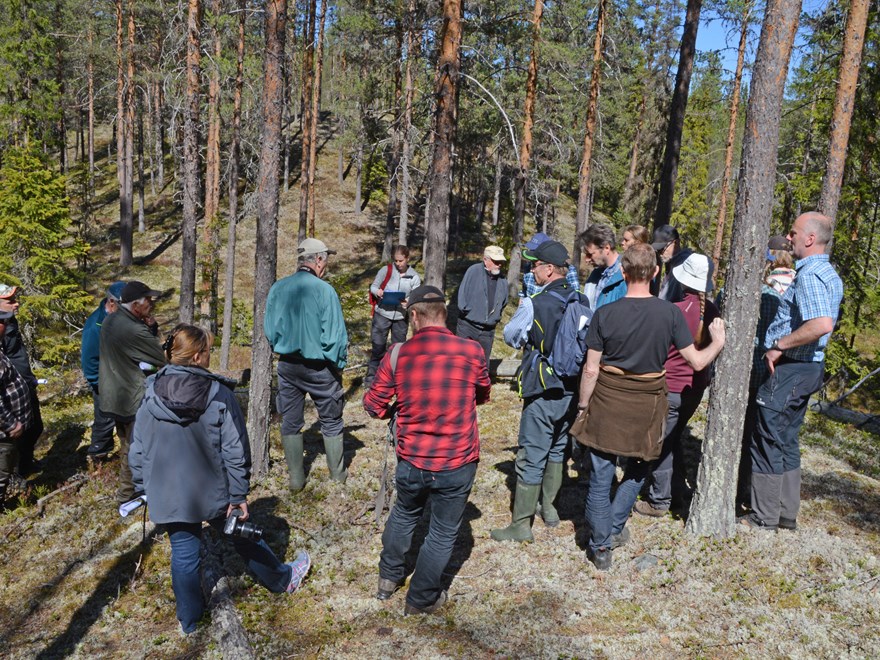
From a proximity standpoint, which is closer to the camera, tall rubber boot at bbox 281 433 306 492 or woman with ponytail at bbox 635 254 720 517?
woman with ponytail at bbox 635 254 720 517

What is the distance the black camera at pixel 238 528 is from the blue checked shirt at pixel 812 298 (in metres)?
4.40

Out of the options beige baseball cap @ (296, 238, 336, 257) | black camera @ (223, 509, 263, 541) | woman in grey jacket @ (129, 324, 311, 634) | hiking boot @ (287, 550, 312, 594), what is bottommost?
hiking boot @ (287, 550, 312, 594)

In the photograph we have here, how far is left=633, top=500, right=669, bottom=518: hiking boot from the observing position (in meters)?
5.56

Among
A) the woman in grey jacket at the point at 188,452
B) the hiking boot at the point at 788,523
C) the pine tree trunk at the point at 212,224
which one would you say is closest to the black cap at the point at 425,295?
the woman in grey jacket at the point at 188,452

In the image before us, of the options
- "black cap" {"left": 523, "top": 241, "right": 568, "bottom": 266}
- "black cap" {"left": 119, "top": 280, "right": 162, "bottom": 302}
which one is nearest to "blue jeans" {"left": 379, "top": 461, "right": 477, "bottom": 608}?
"black cap" {"left": 523, "top": 241, "right": 568, "bottom": 266}

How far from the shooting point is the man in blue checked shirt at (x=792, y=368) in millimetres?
4527

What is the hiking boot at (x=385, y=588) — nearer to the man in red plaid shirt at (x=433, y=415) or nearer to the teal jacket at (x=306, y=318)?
the man in red plaid shirt at (x=433, y=415)

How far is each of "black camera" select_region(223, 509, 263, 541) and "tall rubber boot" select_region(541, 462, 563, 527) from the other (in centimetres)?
255

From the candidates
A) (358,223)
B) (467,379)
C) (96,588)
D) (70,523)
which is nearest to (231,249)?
(70,523)

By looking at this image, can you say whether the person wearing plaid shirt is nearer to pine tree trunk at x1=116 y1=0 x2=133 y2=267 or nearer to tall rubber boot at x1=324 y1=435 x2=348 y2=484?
tall rubber boot at x1=324 y1=435 x2=348 y2=484

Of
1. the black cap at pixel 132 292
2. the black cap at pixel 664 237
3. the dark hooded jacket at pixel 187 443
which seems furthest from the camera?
the black cap at pixel 664 237

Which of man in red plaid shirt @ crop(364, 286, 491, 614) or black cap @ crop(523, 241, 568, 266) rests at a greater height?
black cap @ crop(523, 241, 568, 266)

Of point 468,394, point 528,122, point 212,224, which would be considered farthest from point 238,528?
point 212,224

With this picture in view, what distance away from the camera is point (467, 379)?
3.94m
